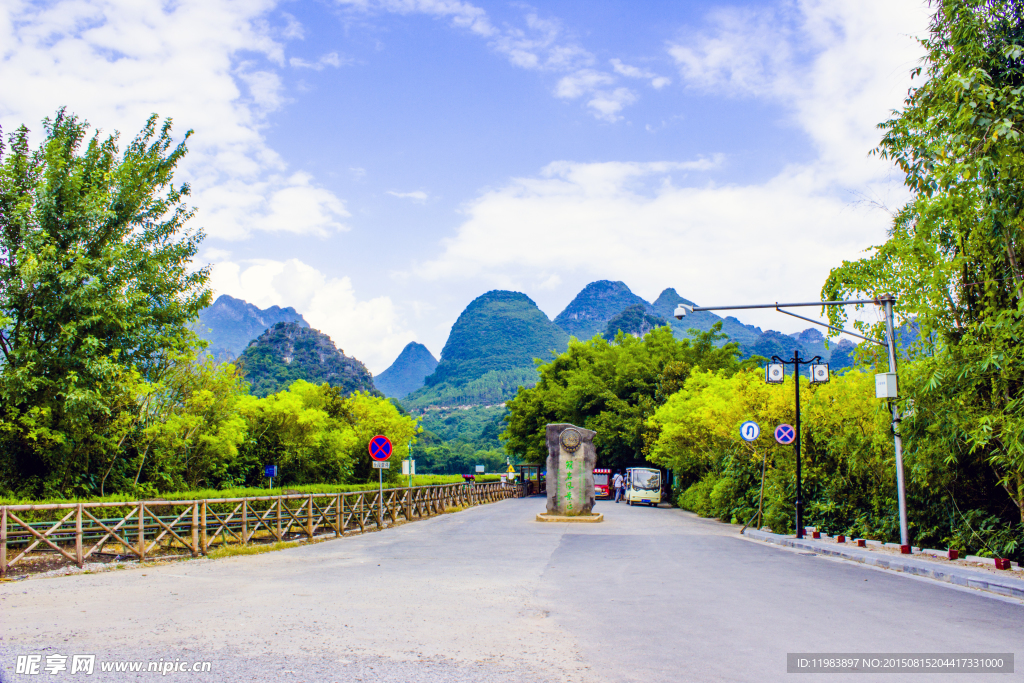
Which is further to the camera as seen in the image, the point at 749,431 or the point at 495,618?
the point at 749,431

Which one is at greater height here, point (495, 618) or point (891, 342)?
point (891, 342)

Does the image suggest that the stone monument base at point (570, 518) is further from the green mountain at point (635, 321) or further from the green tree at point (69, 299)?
the green mountain at point (635, 321)

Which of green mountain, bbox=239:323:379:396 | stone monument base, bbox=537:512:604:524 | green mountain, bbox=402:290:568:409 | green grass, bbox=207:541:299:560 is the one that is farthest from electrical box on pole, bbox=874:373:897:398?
green mountain, bbox=402:290:568:409

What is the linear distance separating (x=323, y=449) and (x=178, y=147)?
19191mm

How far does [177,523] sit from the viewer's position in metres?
13.8

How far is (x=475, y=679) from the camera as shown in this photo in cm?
530

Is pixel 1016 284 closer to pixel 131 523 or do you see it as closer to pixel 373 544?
pixel 373 544

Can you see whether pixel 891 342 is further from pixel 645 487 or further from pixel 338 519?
pixel 645 487

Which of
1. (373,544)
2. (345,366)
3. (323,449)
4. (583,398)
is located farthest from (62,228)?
(345,366)

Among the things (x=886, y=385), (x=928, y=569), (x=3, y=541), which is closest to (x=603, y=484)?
(x=886, y=385)

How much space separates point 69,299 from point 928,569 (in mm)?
19064

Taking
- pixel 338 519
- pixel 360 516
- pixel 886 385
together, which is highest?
pixel 886 385

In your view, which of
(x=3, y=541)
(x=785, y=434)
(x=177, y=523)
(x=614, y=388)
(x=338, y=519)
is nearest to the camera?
(x=3, y=541)

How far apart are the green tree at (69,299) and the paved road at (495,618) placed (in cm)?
778
